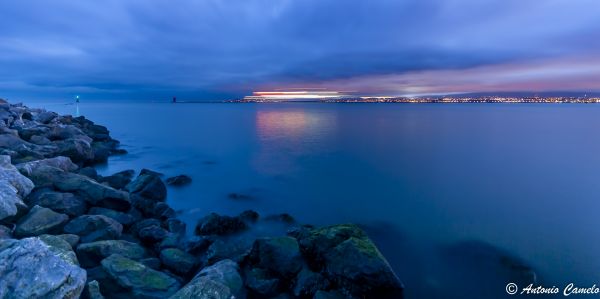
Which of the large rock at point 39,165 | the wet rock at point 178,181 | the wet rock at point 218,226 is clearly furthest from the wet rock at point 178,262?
the wet rock at point 178,181

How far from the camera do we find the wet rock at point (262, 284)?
8055 millimetres

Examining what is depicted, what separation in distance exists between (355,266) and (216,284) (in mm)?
3492

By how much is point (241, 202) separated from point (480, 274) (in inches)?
453

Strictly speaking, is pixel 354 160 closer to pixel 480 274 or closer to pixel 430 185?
pixel 430 185

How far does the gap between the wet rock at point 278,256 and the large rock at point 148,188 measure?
8225 millimetres

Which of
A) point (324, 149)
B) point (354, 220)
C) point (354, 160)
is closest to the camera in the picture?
point (354, 220)

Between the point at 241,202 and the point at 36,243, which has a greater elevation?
the point at 36,243

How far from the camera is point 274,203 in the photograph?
1666 cm

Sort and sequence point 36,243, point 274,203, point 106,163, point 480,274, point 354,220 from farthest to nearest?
1. point 106,163
2. point 274,203
3. point 354,220
4. point 480,274
5. point 36,243

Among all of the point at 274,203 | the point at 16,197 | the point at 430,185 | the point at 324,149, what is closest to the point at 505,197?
the point at 430,185

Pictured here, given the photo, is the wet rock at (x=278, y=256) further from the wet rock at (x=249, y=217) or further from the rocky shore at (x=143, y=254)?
the wet rock at (x=249, y=217)

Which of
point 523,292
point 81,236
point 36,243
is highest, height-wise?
point 36,243

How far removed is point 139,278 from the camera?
757cm

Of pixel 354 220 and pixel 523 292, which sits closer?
pixel 523 292
